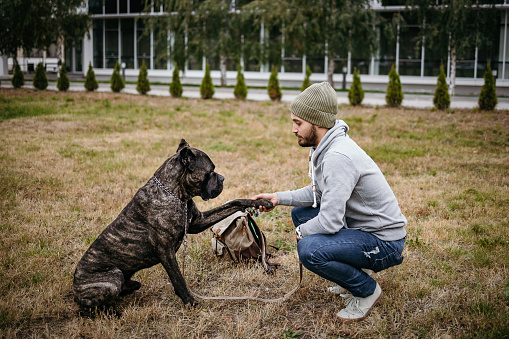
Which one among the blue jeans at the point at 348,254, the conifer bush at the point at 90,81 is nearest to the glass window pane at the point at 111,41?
the conifer bush at the point at 90,81

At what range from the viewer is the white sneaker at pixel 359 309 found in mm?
3412

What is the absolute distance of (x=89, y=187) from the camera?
7.00 meters

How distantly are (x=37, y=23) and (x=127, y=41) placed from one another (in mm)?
10890

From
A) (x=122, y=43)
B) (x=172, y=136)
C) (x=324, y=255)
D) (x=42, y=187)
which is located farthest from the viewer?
(x=122, y=43)

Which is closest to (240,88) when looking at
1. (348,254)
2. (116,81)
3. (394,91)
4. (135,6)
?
(116,81)

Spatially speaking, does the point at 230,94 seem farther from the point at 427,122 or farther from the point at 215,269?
the point at 215,269

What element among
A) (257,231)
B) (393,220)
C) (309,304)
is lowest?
(309,304)

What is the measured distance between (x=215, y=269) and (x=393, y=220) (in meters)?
1.93

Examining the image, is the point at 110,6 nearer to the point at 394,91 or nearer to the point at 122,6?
the point at 122,6

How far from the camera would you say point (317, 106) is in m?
3.26

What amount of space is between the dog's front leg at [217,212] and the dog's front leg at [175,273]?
1.02 ft

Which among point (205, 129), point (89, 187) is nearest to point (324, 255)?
point (89, 187)

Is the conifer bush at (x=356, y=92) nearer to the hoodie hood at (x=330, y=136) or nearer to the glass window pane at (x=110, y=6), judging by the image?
the hoodie hood at (x=330, y=136)

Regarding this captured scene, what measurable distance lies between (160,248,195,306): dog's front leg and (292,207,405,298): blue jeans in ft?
3.19
